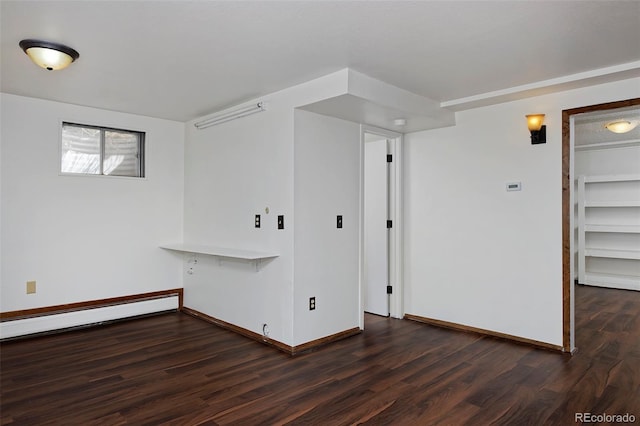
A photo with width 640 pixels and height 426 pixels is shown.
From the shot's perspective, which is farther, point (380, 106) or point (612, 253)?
point (612, 253)

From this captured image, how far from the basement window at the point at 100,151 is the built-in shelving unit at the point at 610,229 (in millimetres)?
6803

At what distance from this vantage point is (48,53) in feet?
8.63

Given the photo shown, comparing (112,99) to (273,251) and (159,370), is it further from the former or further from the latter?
(159,370)

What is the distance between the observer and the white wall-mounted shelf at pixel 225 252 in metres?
3.69

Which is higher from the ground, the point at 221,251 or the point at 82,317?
the point at 221,251

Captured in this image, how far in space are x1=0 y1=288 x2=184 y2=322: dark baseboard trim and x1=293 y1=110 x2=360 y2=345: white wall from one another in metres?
2.10

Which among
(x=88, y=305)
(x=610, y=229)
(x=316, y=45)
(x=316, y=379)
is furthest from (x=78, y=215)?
(x=610, y=229)

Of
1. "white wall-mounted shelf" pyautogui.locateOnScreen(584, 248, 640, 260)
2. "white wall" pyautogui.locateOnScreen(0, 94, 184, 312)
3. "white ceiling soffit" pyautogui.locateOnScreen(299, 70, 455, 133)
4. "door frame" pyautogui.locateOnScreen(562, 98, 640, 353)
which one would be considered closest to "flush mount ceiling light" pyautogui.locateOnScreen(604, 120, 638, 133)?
"door frame" pyautogui.locateOnScreen(562, 98, 640, 353)

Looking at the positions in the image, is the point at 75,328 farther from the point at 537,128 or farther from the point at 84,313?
the point at 537,128

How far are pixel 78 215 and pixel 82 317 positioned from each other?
1072 millimetres

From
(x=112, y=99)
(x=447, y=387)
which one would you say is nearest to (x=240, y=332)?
(x=447, y=387)

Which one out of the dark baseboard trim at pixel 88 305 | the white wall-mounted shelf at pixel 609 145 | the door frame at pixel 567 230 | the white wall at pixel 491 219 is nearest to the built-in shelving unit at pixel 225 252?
the dark baseboard trim at pixel 88 305

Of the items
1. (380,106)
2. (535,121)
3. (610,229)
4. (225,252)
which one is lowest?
(225,252)

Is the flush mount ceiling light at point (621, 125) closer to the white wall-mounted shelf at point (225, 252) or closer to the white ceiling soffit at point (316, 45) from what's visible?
the white ceiling soffit at point (316, 45)
